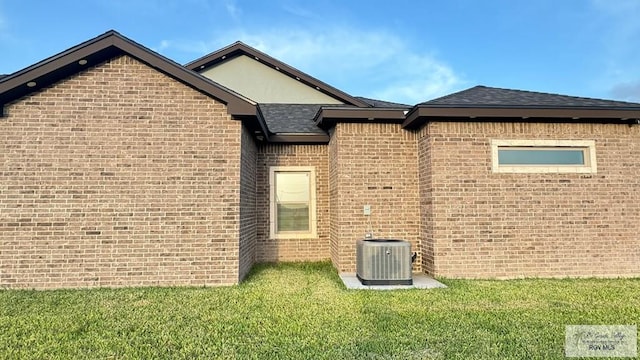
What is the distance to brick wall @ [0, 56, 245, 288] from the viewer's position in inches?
231

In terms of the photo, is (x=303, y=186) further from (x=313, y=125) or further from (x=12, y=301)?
(x=12, y=301)

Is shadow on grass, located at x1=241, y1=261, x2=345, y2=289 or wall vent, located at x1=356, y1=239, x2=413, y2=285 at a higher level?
wall vent, located at x1=356, y1=239, x2=413, y2=285

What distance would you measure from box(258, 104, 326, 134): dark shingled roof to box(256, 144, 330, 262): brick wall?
42 cm

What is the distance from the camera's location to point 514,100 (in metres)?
7.02

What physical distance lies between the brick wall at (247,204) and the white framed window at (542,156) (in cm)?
502

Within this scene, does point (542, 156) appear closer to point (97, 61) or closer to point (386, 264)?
point (386, 264)

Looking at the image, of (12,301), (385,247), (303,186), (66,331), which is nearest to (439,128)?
(385,247)

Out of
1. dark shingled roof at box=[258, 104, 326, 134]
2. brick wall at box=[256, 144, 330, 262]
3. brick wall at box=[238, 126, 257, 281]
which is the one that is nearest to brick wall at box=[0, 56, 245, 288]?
brick wall at box=[238, 126, 257, 281]

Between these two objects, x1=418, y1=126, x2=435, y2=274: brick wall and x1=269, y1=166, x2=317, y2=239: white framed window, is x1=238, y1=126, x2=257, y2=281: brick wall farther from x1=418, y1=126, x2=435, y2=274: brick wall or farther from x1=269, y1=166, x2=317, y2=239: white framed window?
x1=418, y1=126, x2=435, y2=274: brick wall

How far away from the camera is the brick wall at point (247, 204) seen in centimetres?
657

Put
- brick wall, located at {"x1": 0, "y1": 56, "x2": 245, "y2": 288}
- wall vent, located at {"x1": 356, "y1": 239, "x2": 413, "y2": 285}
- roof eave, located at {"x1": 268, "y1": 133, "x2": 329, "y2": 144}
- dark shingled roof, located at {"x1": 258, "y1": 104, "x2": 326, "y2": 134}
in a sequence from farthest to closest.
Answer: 1. dark shingled roof, located at {"x1": 258, "y1": 104, "x2": 326, "y2": 134}
2. roof eave, located at {"x1": 268, "y1": 133, "x2": 329, "y2": 144}
3. wall vent, located at {"x1": 356, "y1": 239, "x2": 413, "y2": 285}
4. brick wall, located at {"x1": 0, "y1": 56, "x2": 245, "y2": 288}

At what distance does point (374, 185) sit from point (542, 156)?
3.45 meters

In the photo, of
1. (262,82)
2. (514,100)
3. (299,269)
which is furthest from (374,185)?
(262,82)

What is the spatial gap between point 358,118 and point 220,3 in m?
7.38
